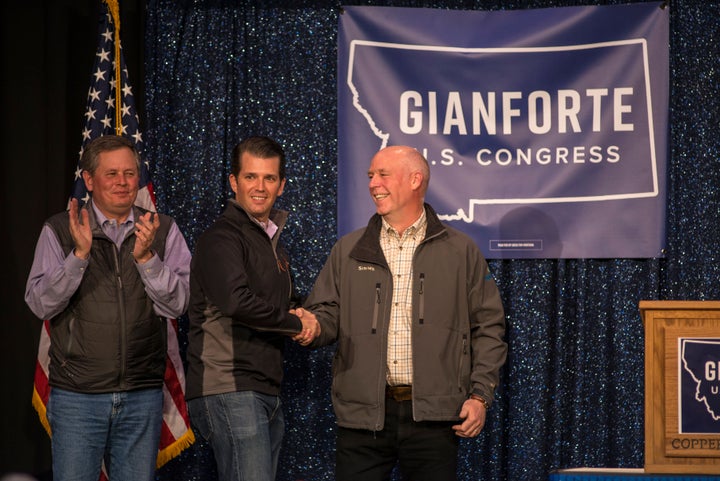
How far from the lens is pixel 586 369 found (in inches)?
166

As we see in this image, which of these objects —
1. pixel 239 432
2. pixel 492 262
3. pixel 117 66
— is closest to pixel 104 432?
pixel 239 432

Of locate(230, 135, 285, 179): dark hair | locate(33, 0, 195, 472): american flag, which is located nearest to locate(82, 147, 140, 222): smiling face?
locate(230, 135, 285, 179): dark hair

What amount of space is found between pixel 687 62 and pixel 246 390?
2772mm

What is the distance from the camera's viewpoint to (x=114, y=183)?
3.29m

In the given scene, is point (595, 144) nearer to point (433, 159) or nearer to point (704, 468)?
point (433, 159)

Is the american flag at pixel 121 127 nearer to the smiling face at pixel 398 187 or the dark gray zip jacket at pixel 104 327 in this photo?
the dark gray zip jacket at pixel 104 327

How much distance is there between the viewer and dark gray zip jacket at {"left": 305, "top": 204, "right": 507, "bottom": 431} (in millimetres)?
3061

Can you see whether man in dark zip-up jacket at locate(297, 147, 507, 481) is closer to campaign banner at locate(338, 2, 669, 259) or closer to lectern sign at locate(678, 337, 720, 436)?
lectern sign at locate(678, 337, 720, 436)

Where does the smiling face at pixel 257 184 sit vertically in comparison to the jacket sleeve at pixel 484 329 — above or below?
above

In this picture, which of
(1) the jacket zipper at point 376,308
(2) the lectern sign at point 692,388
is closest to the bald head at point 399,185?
(1) the jacket zipper at point 376,308

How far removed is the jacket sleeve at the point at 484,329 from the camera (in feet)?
10.1

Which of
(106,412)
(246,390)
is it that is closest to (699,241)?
(246,390)

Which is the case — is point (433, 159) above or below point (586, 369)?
above

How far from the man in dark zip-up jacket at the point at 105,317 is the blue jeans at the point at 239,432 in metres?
0.30
